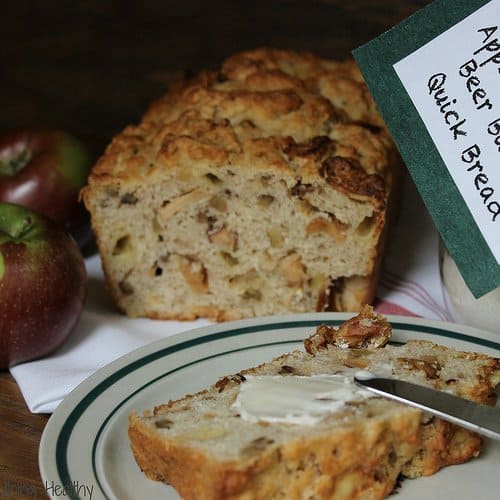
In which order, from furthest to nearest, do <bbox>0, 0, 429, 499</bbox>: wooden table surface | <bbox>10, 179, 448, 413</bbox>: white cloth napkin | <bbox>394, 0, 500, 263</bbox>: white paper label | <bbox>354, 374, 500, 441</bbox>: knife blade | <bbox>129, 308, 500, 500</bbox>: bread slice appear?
1. <bbox>0, 0, 429, 499</bbox>: wooden table surface
2. <bbox>10, 179, 448, 413</bbox>: white cloth napkin
3. <bbox>394, 0, 500, 263</bbox>: white paper label
4. <bbox>354, 374, 500, 441</bbox>: knife blade
5. <bbox>129, 308, 500, 500</bbox>: bread slice

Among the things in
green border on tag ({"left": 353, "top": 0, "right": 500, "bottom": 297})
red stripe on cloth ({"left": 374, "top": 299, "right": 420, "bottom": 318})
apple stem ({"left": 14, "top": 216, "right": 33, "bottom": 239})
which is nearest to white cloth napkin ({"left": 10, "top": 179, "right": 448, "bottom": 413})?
red stripe on cloth ({"left": 374, "top": 299, "right": 420, "bottom": 318})

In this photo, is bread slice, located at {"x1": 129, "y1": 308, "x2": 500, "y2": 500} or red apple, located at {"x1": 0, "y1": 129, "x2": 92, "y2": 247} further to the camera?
red apple, located at {"x1": 0, "y1": 129, "x2": 92, "y2": 247}

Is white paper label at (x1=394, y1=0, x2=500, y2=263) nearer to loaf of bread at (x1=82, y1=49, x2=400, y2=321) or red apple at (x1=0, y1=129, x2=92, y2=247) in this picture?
loaf of bread at (x1=82, y1=49, x2=400, y2=321)

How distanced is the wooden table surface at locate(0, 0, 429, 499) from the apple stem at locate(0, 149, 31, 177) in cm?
108

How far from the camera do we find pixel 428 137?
214 cm

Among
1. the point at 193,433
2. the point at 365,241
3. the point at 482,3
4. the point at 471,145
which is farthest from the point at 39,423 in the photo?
the point at 482,3

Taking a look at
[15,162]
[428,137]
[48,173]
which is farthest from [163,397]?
[15,162]

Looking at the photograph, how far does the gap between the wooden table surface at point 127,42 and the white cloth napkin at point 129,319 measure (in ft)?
4.28

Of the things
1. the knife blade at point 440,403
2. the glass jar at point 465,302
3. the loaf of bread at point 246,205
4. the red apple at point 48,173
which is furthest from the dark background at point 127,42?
the knife blade at point 440,403

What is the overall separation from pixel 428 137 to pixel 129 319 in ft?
3.54

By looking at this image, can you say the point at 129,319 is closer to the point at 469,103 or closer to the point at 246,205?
the point at 246,205

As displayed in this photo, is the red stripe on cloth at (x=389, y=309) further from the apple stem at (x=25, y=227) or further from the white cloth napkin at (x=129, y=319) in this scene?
the apple stem at (x=25, y=227)

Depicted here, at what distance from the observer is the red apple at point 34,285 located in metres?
2.41

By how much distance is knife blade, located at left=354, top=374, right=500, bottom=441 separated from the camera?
176 centimetres
